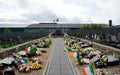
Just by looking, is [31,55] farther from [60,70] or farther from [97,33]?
[97,33]

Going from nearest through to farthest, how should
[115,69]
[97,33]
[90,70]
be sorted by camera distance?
[90,70]
[115,69]
[97,33]

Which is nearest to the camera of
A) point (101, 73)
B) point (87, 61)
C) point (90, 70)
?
point (90, 70)

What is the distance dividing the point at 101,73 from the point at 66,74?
246 centimetres

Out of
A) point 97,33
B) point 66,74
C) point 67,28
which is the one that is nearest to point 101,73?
point 66,74

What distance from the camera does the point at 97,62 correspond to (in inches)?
775

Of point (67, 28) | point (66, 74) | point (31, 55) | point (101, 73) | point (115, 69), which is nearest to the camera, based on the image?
point (101, 73)

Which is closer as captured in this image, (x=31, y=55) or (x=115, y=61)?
(x=115, y=61)

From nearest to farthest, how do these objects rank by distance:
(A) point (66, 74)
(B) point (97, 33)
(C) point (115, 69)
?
(A) point (66, 74)
(C) point (115, 69)
(B) point (97, 33)

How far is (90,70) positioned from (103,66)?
16.3 feet

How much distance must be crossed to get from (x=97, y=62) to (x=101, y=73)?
13.8ft

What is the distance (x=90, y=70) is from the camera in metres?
14.4

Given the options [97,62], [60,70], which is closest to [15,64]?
[60,70]

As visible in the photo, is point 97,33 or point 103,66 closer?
point 103,66

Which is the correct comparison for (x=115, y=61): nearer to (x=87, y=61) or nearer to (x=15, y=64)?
(x=87, y=61)
